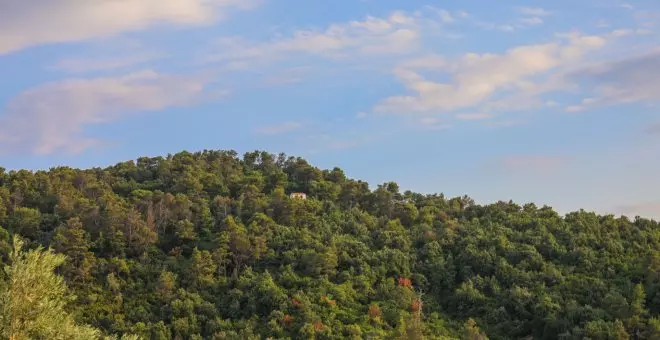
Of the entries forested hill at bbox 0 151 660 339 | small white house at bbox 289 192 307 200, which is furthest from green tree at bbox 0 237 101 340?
small white house at bbox 289 192 307 200

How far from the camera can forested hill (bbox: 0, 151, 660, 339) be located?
132ft

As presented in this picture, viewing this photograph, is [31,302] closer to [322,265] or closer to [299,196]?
[322,265]

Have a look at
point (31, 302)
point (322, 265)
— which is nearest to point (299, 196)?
point (322, 265)

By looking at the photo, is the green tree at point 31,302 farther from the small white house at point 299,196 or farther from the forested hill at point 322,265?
the small white house at point 299,196

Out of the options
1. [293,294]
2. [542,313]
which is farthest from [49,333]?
[542,313]

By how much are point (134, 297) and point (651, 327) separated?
32462 mm

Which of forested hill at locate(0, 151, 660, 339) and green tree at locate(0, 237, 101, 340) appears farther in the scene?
forested hill at locate(0, 151, 660, 339)

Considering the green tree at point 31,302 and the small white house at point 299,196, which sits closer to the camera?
the green tree at point 31,302

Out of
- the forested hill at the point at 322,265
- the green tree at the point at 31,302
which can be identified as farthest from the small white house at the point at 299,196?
the green tree at the point at 31,302

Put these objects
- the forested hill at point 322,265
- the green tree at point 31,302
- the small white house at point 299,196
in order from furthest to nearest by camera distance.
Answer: the small white house at point 299,196 < the forested hill at point 322,265 < the green tree at point 31,302

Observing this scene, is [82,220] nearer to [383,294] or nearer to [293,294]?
[293,294]

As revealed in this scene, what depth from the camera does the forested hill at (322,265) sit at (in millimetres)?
40219

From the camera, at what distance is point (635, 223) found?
59219 mm

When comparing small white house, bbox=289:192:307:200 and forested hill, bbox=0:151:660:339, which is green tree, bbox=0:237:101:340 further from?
small white house, bbox=289:192:307:200
